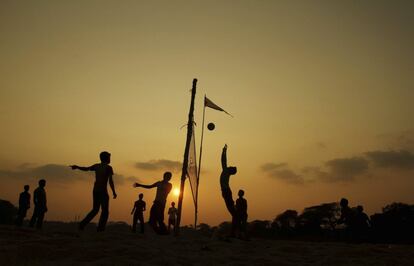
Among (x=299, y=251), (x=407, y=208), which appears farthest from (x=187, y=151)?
(x=407, y=208)

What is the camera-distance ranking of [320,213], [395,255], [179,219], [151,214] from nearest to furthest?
[395,255] < [151,214] < [179,219] < [320,213]

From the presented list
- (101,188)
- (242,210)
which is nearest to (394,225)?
(242,210)

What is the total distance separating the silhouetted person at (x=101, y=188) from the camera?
9102 millimetres

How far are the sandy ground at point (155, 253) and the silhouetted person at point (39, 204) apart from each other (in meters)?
5.33

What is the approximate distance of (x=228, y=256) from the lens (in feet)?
23.4

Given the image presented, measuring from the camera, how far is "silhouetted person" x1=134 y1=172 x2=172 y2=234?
35.4 ft

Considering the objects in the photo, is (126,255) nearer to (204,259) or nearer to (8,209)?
(204,259)

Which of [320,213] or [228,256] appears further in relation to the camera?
[320,213]

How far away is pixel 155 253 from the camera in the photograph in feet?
21.8

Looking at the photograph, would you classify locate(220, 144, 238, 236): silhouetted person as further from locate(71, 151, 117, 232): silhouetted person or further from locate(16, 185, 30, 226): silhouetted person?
locate(16, 185, 30, 226): silhouetted person

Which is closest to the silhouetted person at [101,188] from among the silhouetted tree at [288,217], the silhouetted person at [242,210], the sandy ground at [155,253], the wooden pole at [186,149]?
the sandy ground at [155,253]

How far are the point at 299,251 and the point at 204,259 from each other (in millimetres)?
2810

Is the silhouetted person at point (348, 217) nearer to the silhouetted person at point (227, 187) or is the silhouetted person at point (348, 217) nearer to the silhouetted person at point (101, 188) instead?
the silhouetted person at point (227, 187)

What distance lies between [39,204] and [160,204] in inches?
218
